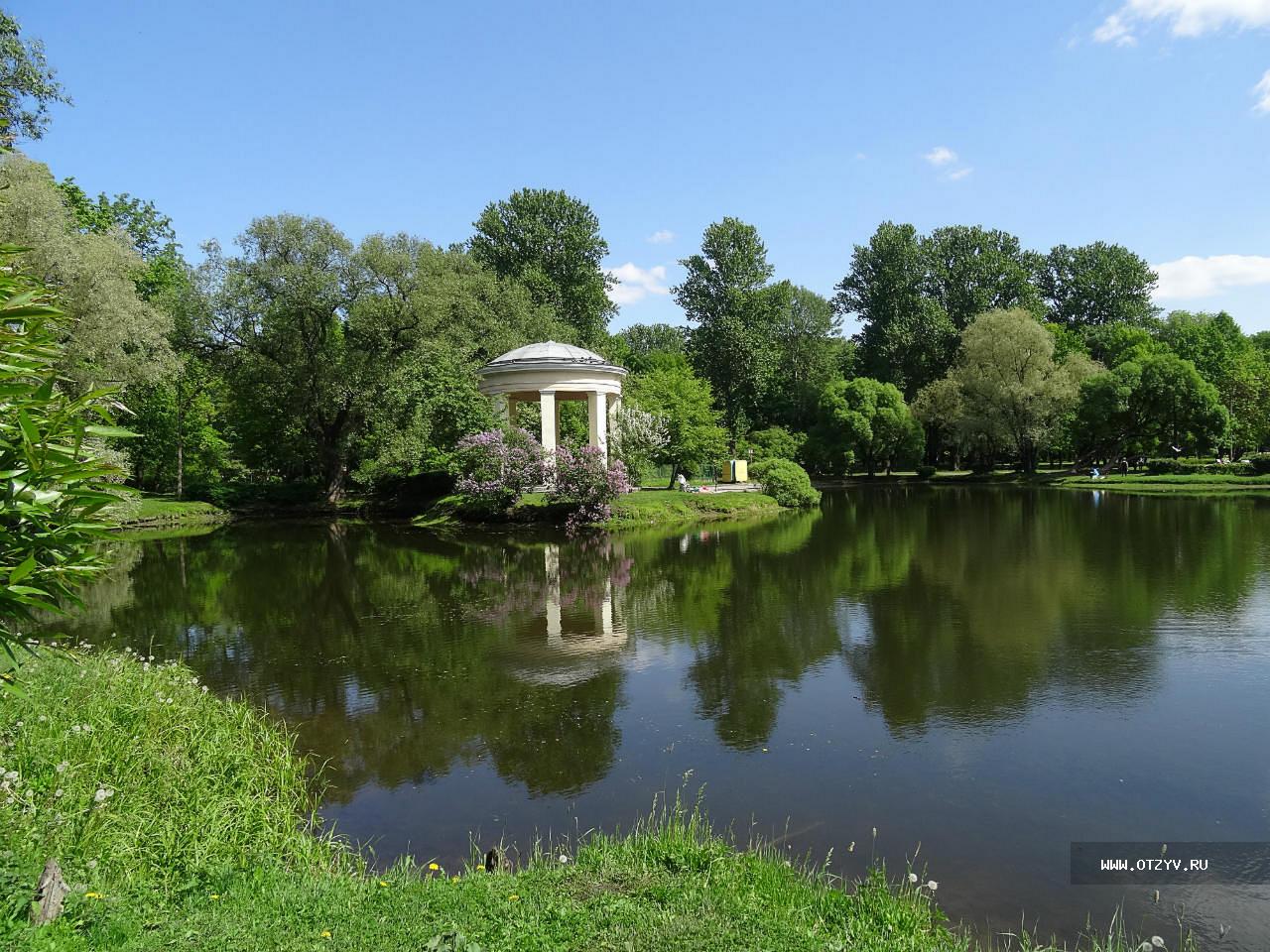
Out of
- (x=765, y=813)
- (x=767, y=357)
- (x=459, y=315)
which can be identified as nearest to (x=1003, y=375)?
(x=767, y=357)

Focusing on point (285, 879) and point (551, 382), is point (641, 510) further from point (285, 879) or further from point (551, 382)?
point (285, 879)

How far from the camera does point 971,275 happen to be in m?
57.7

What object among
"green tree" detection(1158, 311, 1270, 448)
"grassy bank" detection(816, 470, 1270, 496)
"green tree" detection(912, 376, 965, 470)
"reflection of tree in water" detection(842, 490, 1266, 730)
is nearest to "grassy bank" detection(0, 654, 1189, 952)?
"reflection of tree in water" detection(842, 490, 1266, 730)

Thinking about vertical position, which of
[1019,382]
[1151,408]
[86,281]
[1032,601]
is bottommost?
[1032,601]

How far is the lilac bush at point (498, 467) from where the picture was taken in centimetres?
2808

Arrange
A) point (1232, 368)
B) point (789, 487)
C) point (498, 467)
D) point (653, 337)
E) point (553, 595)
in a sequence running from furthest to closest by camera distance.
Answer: point (653, 337)
point (1232, 368)
point (789, 487)
point (498, 467)
point (553, 595)

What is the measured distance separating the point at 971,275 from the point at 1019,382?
1444 centimetres

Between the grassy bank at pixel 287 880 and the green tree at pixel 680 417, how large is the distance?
2798cm

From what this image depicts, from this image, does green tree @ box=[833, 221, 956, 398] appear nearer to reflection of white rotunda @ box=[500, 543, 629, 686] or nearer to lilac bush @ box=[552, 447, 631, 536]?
lilac bush @ box=[552, 447, 631, 536]

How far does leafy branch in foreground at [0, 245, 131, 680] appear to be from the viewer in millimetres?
3721

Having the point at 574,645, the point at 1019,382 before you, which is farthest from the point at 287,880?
the point at 1019,382

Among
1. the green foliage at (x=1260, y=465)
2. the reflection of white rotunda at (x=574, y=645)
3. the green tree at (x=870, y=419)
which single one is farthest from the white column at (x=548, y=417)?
the green foliage at (x=1260, y=465)

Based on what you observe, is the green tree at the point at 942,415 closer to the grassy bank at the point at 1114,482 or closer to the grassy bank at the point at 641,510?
the grassy bank at the point at 1114,482

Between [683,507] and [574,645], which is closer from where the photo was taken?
[574,645]
